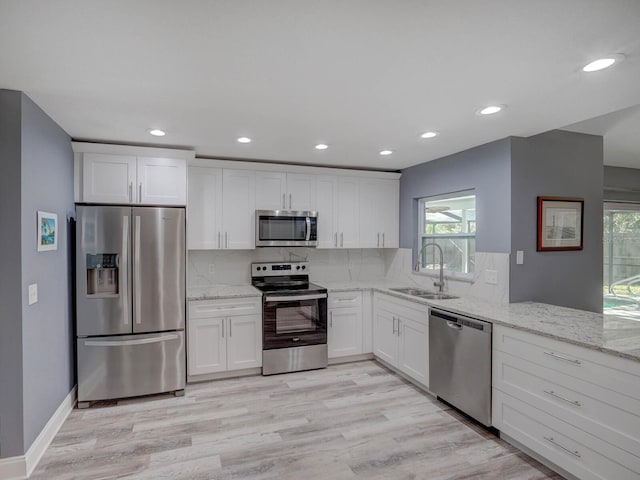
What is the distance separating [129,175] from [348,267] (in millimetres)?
2800

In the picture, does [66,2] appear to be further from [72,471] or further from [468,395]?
[468,395]

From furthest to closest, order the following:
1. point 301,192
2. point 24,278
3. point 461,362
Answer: point 301,192 → point 461,362 → point 24,278

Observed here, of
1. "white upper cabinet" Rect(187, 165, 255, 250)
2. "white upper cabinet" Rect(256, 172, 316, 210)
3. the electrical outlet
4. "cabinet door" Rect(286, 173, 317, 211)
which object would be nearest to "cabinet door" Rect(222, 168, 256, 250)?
"white upper cabinet" Rect(187, 165, 255, 250)

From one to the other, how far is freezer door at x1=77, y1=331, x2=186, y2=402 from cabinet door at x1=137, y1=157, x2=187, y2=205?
126cm

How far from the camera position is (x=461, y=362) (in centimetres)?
283

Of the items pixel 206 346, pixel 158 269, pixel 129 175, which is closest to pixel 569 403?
pixel 206 346

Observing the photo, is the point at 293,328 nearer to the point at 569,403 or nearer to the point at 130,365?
the point at 130,365

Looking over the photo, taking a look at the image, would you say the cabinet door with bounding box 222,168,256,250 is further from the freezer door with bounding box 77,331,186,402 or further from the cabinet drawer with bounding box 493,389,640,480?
the cabinet drawer with bounding box 493,389,640,480

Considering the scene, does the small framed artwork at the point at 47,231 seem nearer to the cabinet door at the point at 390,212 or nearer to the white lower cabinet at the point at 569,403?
the white lower cabinet at the point at 569,403

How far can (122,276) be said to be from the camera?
10.2 feet

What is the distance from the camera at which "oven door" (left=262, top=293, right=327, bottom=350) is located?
3.71 metres

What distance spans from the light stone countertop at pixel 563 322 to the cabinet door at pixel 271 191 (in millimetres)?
1866

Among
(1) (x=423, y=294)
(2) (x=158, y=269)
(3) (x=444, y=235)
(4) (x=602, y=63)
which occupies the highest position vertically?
(4) (x=602, y=63)

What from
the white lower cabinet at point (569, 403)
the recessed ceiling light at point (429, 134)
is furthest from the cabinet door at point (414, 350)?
the recessed ceiling light at point (429, 134)
